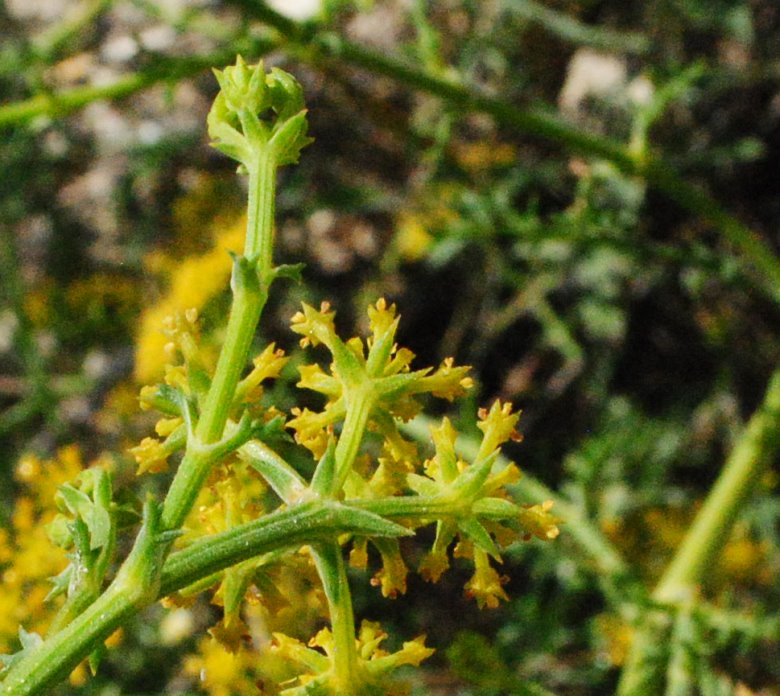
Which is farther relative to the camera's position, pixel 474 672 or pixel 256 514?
pixel 474 672

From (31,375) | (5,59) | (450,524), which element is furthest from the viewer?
(31,375)

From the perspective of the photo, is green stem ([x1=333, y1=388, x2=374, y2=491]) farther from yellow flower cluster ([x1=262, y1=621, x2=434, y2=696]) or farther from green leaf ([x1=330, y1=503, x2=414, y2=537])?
yellow flower cluster ([x1=262, y1=621, x2=434, y2=696])

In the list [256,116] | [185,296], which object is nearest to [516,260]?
[185,296]

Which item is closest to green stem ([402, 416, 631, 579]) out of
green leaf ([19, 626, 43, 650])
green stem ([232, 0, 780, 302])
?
green stem ([232, 0, 780, 302])

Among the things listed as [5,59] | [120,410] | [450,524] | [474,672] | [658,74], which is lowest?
[474,672]

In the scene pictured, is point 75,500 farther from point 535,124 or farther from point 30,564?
point 535,124

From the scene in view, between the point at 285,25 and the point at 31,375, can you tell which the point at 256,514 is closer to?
the point at 285,25

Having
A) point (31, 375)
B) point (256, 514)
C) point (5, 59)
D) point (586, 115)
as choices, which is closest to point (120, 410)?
point (31, 375)
